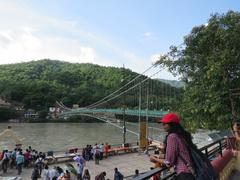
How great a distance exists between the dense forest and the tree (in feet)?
244

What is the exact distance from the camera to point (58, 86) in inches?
4744

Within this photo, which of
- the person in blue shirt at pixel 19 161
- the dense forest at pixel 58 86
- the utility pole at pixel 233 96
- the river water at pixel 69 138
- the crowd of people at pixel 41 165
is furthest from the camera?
the dense forest at pixel 58 86

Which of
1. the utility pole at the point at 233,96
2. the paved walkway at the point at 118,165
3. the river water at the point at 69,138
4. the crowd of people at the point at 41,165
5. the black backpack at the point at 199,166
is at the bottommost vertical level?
the river water at the point at 69,138

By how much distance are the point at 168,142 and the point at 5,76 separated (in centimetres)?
13898

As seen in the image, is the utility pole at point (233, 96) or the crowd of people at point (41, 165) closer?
the utility pole at point (233, 96)

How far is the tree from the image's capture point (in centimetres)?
1184

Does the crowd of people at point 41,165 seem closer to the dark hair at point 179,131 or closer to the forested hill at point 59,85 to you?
the dark hair at point 179,131

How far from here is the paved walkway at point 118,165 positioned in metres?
17.2

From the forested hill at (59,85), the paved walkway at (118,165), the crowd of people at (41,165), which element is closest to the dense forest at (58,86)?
the forested hill at (59,85)

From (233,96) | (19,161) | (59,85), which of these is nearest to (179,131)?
(233,96)

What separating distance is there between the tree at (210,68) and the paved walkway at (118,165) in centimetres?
602

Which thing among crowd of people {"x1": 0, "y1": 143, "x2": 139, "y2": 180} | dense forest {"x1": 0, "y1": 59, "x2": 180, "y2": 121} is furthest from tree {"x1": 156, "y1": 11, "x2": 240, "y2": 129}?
dense forest {"x1": 0, "y1": 59, "x2": 180, "y2": 121}

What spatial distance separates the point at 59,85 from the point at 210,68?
11309cm

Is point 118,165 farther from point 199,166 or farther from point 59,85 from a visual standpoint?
point 59,85
